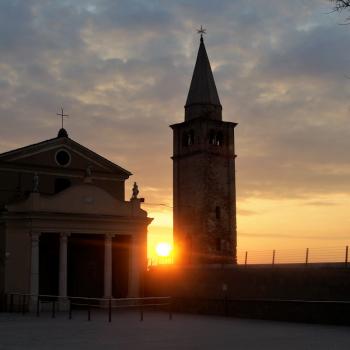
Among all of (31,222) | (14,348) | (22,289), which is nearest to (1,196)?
(31,222)

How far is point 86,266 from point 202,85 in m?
18.5

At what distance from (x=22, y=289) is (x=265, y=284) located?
12.8 m

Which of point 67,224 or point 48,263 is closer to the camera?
point 67,224

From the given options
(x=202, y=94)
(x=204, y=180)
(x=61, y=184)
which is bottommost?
(x=61, y=184)

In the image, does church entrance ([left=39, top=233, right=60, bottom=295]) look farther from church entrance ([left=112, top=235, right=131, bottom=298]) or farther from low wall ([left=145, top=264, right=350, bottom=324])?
low wall ([left=145, top=264, right=350, bottom=324])

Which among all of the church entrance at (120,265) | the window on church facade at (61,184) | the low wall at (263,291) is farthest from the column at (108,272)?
the window on church facade at (61,184)

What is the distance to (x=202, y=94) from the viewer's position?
51.7 meters

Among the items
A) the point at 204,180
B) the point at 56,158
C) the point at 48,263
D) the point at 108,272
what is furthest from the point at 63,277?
the point at 204,180

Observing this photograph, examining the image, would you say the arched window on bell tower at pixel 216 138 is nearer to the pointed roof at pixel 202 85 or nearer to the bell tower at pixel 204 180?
the bell tower at pixel 204 180

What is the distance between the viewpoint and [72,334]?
22844 millimetres

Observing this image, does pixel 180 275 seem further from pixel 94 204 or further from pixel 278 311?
pixel 278 311

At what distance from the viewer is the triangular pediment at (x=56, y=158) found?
3875cm

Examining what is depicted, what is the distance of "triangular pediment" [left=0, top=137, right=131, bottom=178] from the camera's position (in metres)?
38.8

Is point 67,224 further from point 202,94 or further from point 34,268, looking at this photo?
point 202,94
